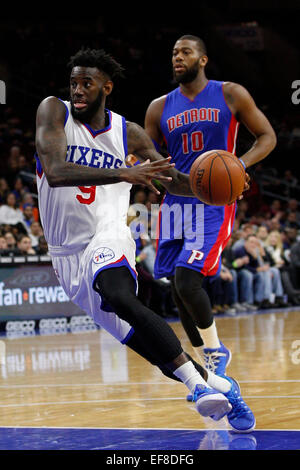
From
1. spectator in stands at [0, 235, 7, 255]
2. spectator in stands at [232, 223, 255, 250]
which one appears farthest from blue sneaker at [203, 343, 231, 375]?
spectator in stands at [232, 223, 255, 250]

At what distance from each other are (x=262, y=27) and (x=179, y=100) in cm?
1881

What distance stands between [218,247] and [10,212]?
6.96m

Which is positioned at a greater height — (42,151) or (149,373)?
(42,151)

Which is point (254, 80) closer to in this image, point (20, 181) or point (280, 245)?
point (280, 245)

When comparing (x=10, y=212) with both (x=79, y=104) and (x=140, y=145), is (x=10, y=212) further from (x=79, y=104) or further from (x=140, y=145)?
(x=79, y=104)

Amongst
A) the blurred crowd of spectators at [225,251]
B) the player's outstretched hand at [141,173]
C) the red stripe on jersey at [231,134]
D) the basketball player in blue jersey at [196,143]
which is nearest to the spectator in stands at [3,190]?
the blurred crowd of spectators at [225,251]

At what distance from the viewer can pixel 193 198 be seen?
5176 mm

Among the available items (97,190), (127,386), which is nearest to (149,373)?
(127,386)

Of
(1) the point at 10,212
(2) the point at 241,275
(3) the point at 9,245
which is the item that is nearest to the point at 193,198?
(3) the point at 9,245

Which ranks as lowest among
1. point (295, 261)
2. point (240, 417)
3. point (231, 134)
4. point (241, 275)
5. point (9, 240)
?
point (241, 275)

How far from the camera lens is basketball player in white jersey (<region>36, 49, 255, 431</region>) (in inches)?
143

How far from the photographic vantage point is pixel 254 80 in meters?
22.9

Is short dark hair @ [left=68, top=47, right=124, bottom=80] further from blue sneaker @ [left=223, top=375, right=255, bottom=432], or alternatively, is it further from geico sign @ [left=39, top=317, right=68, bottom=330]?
geico sign @ [left=39, top=317, right=68, bottom=330]
